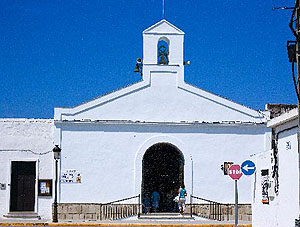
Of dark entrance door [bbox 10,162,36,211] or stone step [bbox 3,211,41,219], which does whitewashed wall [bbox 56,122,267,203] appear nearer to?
stone step [bbox 3,211,41,219]

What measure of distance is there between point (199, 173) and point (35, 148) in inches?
320

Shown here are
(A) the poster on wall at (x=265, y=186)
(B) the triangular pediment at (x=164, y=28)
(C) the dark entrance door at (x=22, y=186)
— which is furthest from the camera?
(B) the triangular pediment at (x=164, y=28)

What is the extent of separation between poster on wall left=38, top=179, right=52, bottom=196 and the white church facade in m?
0.07

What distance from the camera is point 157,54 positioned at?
28.6 meters

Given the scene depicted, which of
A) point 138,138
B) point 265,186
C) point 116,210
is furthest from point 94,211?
point 265,186

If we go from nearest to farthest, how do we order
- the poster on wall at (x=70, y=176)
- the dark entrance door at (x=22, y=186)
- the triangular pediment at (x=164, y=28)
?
the poster on wall at (x=70, y=176) → the dark entrance door at (x=22, y=186) → the triangular pediment at (x=164, y=28)

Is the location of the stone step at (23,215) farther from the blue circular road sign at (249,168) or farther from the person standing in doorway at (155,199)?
the blue circular road sign at (249,168)

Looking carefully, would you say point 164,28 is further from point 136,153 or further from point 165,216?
point 165,216

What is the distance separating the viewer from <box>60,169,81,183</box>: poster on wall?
2720 cm

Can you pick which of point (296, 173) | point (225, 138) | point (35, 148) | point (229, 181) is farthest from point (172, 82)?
point (296, 173)

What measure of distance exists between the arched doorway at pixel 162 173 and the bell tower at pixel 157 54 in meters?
4.23

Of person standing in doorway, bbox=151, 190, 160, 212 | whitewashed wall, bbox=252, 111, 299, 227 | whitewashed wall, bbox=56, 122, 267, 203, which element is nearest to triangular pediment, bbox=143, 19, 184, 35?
whitewashed wall, bbox=56, 122, 267, 203

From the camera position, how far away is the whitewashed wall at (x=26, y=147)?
90.5 ft

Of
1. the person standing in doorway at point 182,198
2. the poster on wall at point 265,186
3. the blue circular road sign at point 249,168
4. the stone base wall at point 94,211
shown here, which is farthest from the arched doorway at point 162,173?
the poster on wall at point 265,186
